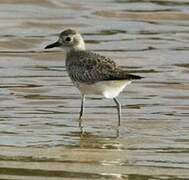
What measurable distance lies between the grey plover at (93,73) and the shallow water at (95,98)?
32 centimetres

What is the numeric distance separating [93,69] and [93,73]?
52 millimetres

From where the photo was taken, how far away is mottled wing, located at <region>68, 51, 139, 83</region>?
956cm

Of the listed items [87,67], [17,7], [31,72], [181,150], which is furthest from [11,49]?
[181,150]

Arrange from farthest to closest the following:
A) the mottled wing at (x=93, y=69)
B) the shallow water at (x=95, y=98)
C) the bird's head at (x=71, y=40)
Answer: the bird's head at (x=71, y=40)
the mottled wing at (x=93, y=69)
the shallow water at (x=95, y=98)

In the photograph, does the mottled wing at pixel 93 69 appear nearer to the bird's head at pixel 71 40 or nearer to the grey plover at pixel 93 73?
the grey plover at pixel 93 73

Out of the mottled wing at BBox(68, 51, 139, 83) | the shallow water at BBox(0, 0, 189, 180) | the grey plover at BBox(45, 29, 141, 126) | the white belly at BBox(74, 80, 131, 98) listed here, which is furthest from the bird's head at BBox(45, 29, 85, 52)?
the white belly at BBox(74, 80, 131, 98)

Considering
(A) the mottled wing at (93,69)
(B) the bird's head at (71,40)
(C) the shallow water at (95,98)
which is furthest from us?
(B) the bird's head at (71,40)

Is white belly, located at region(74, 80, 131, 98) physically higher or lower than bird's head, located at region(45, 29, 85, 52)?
lower

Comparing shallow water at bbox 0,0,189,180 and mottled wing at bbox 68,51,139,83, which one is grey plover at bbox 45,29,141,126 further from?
shallow water at bbox 0,0,189,180

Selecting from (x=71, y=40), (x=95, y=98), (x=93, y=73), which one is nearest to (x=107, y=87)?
(x=93, y=73)

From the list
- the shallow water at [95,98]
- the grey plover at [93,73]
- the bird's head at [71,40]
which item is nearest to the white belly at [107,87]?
the grey plover at [93,73]

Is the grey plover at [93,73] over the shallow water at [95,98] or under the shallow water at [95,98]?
over

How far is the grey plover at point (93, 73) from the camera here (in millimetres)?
9602

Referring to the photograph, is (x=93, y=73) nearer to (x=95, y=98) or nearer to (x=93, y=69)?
(x=93, y=69)
